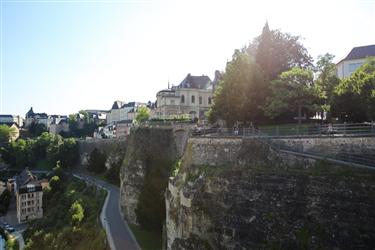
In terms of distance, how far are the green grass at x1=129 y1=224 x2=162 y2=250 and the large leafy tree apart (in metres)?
18.3

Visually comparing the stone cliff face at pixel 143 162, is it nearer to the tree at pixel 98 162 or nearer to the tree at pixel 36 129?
the tree at pixel 98 162

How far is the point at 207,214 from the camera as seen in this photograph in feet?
67.9

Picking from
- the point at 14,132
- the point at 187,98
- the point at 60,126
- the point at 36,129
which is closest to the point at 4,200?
the point at 187,98

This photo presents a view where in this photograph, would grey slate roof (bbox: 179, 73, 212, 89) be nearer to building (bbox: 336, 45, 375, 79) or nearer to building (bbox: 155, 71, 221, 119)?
building (bbox: 155, 71, 221, 119)

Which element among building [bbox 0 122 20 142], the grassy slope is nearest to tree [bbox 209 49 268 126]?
the grassy slope

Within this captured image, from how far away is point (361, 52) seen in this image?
4234cm

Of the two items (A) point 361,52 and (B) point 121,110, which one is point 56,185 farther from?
(B) point 121,110

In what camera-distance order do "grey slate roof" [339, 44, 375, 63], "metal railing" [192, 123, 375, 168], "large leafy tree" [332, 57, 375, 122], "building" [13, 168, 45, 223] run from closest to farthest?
"metal railing" [192, 123, 375, 168], "large leafy tree" [332, 57, 375, 122], "grey slate roof" [339, 44, 375, 63], "building" [13, 168, 45, 223]

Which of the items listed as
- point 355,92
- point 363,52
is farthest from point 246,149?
point 363,52

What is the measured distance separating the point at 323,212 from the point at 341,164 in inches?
101

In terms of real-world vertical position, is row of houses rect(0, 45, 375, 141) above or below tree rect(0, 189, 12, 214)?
above

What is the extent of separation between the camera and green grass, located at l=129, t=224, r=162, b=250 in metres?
28.6

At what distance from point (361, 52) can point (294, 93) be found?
2245 centimetres

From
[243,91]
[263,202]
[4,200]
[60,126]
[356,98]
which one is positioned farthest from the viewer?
[60,126]
